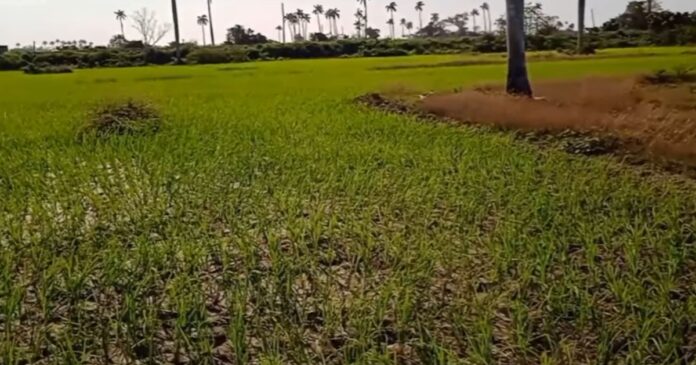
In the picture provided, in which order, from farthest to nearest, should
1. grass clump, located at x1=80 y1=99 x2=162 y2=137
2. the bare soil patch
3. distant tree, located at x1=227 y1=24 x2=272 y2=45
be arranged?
distant tree, located at x1=227 y1=24 x2=272 y2=45, grass clump, located at x1=80 y1=99 x2=162 y2=137, the bare soil patch

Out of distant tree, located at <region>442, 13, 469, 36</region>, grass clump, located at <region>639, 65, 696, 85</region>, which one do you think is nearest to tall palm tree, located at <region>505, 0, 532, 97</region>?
→ grass clump, located at <region>639, 65, 696, 85</region>

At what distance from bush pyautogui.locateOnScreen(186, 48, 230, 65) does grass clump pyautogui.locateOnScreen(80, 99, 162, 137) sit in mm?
27200

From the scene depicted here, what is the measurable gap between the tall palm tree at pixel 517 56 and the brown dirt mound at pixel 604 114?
0.58m

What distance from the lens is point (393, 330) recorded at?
3021 millimetres

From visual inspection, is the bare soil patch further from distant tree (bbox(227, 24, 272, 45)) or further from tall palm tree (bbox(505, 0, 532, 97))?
distant tree (bbox(227, 24, 272, 45))

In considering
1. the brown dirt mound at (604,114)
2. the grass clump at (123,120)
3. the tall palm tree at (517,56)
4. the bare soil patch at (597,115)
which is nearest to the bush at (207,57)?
the bare soil patch at (597,115)

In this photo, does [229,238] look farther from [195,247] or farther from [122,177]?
[122,177]

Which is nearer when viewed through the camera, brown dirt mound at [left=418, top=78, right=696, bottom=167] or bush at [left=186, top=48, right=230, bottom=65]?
brown dirt mound at [left=418, top=78, right=696, bottom=167]

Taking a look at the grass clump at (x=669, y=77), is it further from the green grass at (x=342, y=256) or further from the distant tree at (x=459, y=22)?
the distant tree at (x=459, y=22)

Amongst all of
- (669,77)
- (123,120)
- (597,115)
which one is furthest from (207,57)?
(597,115)

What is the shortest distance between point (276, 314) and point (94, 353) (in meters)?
0.74

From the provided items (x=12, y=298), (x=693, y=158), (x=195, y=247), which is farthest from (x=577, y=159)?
(x=12, y=298)

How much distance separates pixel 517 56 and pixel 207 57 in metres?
26.0

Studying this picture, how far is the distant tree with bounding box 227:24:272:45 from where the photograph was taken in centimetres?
5356
